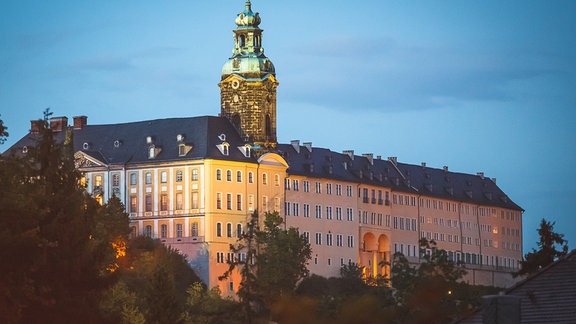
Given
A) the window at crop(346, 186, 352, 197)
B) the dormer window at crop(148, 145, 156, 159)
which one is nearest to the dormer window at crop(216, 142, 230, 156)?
the dormer window at crop(148, 145, 156, 159)

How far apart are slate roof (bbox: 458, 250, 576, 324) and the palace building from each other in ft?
353

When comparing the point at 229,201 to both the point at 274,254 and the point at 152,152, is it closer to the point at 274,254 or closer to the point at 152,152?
the point at 152,152

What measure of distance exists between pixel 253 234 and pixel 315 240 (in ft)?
42.6

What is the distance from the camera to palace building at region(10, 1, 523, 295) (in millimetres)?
148625

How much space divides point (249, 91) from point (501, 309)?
407 feet

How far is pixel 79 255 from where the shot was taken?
5972 cm

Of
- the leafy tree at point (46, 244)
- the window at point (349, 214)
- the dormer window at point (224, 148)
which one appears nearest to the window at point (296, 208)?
the window at point (349, 214)

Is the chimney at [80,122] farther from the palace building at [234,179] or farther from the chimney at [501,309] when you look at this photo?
the chimney at [501,309]

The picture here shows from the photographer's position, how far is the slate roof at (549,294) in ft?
107

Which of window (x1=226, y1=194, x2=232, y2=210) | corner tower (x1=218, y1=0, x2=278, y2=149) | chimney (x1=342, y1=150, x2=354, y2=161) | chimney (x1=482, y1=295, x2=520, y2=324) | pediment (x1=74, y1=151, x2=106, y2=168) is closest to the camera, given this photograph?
chimney (x1=482, y1=295, x2=520, y2=324)

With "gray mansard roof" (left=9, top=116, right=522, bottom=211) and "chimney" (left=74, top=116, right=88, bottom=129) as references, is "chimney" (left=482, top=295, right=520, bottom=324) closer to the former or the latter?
"gray mansard roof" (left=9, top=116, right=522, bottom=211)

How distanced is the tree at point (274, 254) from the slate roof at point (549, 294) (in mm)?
100886

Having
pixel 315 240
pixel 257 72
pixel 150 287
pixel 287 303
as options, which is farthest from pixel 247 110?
pixel 287 303

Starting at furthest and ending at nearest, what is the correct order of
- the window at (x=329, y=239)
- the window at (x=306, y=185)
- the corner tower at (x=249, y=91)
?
the window at (x=329, y=239) < the window at (x=306, y=185) < the corner tower at (x=249, y=91)
